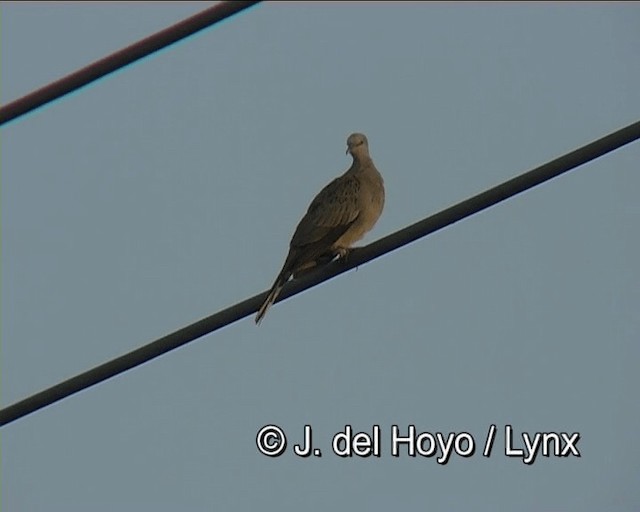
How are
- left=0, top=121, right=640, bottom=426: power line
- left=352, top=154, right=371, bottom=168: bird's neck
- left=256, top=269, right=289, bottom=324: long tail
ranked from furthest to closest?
left=352, top=154, right=371, bottom=168: bird's neck
left=256, top=269, right=289, bottom=324: long tail
left=0, top=121, right=640, bottom=426: power line

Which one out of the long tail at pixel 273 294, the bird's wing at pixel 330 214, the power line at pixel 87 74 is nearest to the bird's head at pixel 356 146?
the bird's wing at pixel 330 214

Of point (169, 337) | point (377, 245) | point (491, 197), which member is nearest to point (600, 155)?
point (491, 197)

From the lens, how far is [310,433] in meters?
12.9

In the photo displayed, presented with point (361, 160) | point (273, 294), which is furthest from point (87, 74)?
point (361, 160)

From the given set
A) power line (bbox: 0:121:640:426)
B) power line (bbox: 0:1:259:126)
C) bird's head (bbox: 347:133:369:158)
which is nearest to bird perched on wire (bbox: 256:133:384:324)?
bird's head (bbox: 347:133:369:158)

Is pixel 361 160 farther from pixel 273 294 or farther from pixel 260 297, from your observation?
pixel 260 297

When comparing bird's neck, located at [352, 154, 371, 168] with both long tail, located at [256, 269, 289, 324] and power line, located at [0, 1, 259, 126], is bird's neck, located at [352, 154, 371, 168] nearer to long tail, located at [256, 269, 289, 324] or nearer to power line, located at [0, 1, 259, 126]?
long tail, located at [256, 269, 289, 324]

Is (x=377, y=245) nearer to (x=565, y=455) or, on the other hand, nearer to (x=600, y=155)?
(x=600, y=155)

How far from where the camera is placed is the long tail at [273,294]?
6434 millimetres

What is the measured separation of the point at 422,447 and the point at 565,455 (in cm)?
108

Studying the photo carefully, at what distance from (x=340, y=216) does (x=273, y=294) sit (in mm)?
2035

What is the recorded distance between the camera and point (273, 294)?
6590 mm

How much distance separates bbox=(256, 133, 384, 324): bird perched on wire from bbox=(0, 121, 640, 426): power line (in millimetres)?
2334

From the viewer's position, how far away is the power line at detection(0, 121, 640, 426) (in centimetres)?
486
